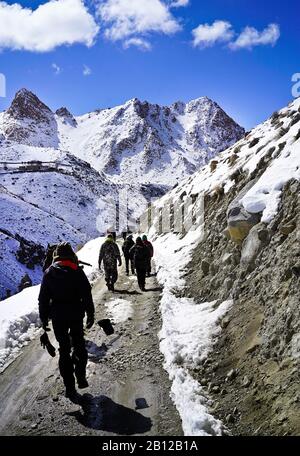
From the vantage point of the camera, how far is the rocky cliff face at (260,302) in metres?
5.53

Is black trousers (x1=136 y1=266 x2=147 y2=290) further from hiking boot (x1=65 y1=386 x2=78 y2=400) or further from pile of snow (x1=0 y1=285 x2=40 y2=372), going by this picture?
hiking boot (x1=65 y1=386 x2=78 y2=400)

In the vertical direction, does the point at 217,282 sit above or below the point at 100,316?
above

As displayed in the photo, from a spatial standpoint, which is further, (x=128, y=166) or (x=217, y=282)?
(x=128, y=166)

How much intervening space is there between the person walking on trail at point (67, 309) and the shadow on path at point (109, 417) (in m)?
0.45

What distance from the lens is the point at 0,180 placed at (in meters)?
81.1

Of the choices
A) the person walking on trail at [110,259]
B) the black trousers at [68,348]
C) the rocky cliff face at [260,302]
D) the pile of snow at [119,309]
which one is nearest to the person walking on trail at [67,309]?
the black trousers at [68,348]

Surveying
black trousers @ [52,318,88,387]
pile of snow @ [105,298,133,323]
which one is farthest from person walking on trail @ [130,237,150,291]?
black trousers @ [52,318,88,387]

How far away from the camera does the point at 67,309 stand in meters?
6.71

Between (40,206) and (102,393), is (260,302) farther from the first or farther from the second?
(40,206)

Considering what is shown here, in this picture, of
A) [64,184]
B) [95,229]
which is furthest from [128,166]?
[95,229]

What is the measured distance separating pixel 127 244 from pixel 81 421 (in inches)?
570

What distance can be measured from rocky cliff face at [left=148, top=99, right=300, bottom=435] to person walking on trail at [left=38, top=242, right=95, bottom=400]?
211 centimetres

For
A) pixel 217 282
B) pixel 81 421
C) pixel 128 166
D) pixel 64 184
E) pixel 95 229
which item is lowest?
pixel 81 421

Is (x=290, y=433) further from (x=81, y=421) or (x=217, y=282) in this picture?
(x=217, y=282)
